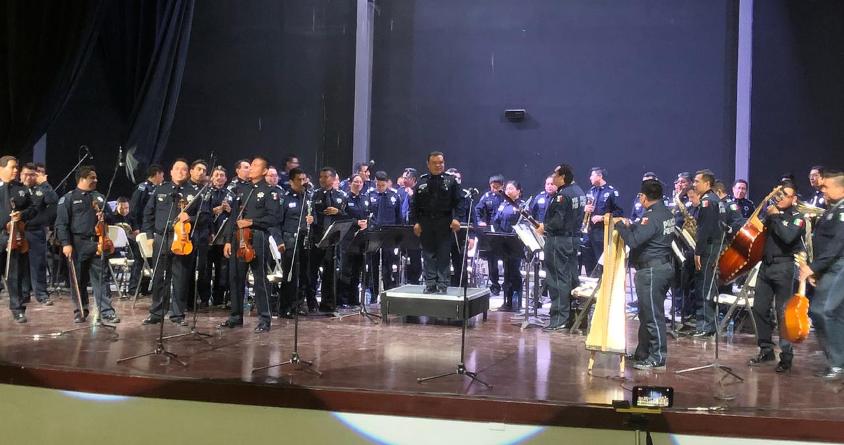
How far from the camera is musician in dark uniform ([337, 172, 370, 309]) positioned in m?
9.59

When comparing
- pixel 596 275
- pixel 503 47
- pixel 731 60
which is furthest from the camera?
pixel 503 47

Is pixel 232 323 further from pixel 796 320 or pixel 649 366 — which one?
pixel 796 320

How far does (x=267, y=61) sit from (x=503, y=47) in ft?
14.7

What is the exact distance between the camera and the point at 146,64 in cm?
1240

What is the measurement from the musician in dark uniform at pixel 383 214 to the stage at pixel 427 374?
8.02 ft

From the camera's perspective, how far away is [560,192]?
823 cm

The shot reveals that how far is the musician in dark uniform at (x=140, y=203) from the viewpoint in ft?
31.3

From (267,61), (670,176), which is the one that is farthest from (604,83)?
(267,61)

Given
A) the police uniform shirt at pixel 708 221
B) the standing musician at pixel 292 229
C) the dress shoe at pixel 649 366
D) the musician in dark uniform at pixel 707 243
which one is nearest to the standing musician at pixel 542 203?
the musician in dark uniform at pixel 707 243

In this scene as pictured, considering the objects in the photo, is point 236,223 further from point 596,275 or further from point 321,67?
point 321,67

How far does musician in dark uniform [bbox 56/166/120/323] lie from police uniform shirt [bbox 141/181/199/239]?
59 cm

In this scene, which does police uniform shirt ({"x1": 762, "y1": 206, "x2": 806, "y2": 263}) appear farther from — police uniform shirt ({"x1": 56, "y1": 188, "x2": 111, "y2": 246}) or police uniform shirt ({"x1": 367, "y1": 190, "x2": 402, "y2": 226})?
police uniform shirt ({"x1": 56, "y1": 188, "x2": 111, "y2": 246})

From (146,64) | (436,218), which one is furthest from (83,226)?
(146,64)

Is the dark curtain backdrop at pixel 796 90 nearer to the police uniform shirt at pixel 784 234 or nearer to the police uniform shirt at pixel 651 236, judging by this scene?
the police uniform shirt at pixel 784 234
